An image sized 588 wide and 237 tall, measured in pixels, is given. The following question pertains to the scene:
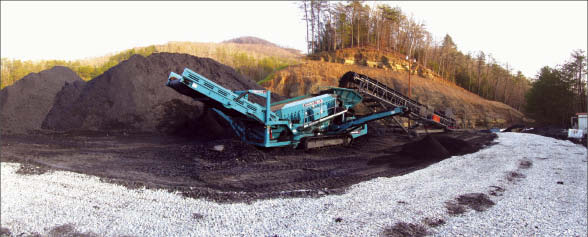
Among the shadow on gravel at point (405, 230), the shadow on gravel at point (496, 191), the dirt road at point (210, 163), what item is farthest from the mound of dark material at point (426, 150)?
the shadow on gravel at point (405, 230)

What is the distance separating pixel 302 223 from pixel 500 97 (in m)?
42.4

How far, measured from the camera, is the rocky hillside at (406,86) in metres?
21.2

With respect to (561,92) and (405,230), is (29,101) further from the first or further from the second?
(561,92)

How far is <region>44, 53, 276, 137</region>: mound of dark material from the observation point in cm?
1120

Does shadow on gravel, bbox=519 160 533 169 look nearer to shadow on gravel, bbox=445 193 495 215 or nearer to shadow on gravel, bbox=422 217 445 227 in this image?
shadow on gravel, bbox=445 193 495 215

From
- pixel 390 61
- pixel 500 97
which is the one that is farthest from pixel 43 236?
pixel 500 97

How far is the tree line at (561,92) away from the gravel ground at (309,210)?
66.3ft

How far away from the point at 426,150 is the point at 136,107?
36.6 ft

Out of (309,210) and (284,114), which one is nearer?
(309,210)

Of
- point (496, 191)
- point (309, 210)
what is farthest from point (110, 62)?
point (496, 191)

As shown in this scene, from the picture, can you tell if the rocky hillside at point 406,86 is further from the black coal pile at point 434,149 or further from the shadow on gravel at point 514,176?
the shadow on gravel at point 514,176

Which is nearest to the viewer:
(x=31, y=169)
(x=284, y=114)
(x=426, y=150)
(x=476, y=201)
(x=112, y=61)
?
(x=476, y=201)

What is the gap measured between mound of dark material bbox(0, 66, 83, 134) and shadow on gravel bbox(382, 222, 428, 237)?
44.0ft

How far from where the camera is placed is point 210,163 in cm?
736
